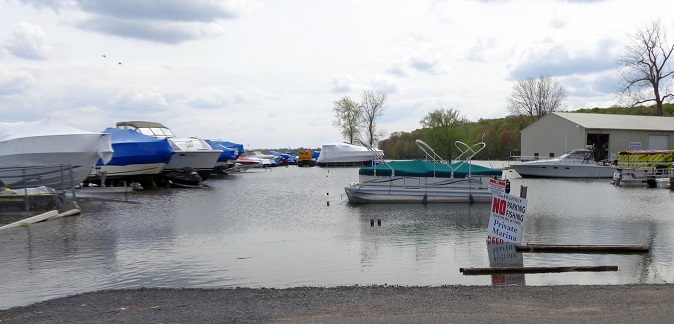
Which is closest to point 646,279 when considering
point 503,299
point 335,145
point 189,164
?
point 503,299

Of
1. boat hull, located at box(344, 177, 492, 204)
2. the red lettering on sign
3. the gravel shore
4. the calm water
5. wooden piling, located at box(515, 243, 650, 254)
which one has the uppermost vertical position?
the red lettering on sign

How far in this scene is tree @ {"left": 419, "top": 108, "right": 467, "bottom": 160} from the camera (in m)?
89.2

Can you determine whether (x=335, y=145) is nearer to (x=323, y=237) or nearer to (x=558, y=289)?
(x=323, y=237)

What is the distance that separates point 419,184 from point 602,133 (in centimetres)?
4106

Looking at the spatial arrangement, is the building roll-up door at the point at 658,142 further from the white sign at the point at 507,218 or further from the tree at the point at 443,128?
the white sign at the point at 507,218

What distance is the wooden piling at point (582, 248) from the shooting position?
14.1m

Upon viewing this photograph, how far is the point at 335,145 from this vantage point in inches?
3642

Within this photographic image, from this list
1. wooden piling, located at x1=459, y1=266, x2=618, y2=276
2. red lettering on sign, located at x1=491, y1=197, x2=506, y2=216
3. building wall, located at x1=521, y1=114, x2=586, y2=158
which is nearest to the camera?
wooden piling, located at x1=459, y1=266, x2=618, y2=276

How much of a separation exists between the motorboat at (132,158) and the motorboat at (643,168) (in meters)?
30.3

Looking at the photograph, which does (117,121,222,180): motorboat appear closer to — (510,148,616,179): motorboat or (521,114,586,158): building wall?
(510,148,616,179): motorboat

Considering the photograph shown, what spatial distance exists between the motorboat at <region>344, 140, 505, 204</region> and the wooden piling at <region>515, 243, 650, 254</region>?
13.8 meters

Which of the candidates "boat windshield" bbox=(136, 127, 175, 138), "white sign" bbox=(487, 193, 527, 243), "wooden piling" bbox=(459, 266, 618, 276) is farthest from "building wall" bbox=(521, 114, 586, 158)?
"wooden piling" bbox=(459, 266, 618, 276)

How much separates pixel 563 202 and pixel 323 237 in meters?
15.8

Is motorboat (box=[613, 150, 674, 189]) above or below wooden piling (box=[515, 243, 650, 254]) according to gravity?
above
